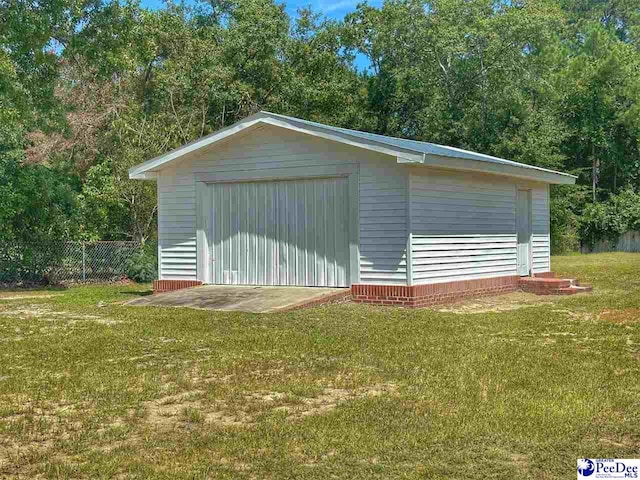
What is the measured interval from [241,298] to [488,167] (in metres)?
5.50

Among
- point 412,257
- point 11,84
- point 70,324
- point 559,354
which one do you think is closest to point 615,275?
point 412,257

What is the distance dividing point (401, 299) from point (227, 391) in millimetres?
7300

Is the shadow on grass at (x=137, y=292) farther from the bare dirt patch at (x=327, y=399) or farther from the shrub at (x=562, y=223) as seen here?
the shrub at (x=562, y=223)

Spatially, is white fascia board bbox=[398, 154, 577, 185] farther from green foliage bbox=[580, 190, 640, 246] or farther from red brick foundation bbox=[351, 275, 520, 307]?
green foliage bbox=[580, 190, 640, 246]

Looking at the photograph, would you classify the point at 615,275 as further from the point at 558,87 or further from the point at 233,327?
the point at 558,87

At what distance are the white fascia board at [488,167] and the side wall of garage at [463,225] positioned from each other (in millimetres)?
383

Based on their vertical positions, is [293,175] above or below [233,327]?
above

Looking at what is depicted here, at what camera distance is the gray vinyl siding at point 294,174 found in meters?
13.9

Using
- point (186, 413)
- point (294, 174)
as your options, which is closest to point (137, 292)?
point (294, 174)

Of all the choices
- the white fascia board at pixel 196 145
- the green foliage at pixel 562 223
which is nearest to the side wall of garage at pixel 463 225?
the white fascia board at pixel 196 145

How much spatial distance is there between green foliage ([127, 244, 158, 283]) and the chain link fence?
0.15 meters

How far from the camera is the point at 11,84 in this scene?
19.3 m
